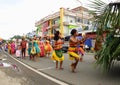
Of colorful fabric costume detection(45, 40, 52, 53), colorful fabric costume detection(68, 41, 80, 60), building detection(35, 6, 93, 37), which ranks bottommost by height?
colorful fabric costume detection(45, 40, 52, 53)

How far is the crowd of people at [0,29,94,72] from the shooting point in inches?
433

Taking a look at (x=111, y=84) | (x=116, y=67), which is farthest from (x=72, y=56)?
(x=111, y=84)

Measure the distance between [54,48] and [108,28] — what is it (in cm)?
394

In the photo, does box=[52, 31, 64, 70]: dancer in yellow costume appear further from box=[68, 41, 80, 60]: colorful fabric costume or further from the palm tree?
the palm tree

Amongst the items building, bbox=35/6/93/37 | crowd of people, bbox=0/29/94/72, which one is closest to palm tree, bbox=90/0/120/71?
crowd of people, bbox=0/29/94/72

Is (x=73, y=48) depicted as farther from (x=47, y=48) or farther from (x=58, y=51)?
(x=47, y=48)

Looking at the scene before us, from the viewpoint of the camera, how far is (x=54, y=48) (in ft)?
41.8

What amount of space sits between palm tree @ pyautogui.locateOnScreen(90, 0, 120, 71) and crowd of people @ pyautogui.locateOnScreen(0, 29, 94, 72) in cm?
157

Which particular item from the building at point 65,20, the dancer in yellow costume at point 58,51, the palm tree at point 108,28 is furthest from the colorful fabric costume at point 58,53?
the building at point 65,20

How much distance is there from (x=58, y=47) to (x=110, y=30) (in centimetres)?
381

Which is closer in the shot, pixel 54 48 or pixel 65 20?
pixel 54 48

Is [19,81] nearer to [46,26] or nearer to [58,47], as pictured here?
[58,47]

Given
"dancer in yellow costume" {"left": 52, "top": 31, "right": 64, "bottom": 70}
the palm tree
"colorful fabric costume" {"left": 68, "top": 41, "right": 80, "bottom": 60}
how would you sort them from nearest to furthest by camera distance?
the palm tree → "colorful fabric costume" {"left": 68, "top": 41, "right": 80, "bottom": 60} → "dancer in yellow costume" {"left": 52, "top": 31, "right": 64, "bottom": 70}

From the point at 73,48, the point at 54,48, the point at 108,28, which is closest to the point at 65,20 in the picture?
the point at 54,48
